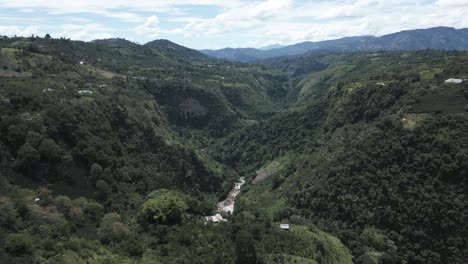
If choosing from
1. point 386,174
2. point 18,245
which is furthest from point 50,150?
point 386,174

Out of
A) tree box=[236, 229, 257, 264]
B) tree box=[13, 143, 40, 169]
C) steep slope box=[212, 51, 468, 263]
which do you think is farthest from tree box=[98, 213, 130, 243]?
steep slope box=[212, 51, 468, 263]

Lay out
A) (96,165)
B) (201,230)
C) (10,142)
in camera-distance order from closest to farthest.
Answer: (201,230) → (10,142) → (96,165)

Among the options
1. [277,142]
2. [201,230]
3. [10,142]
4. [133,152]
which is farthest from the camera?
[277,142]

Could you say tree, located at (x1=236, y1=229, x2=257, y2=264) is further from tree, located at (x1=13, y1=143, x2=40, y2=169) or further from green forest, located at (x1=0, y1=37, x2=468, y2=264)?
tree, located at (x1=13, y1=143, x2=40, y2=169)

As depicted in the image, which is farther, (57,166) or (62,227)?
(57,166)

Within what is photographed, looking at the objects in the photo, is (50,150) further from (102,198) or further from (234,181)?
(234,181)

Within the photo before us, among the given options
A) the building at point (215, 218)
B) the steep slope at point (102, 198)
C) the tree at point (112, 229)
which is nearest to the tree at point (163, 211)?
the steep slope at point (102, 198)

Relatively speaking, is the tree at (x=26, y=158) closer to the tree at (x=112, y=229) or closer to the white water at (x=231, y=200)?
the tree at (x=112, y=229)

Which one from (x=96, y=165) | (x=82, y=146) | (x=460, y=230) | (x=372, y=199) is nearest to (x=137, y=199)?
(x=96, y=165)

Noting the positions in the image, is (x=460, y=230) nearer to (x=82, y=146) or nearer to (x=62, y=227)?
(x=62, y=227)

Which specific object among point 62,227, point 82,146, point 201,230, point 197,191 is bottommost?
point 197,191
